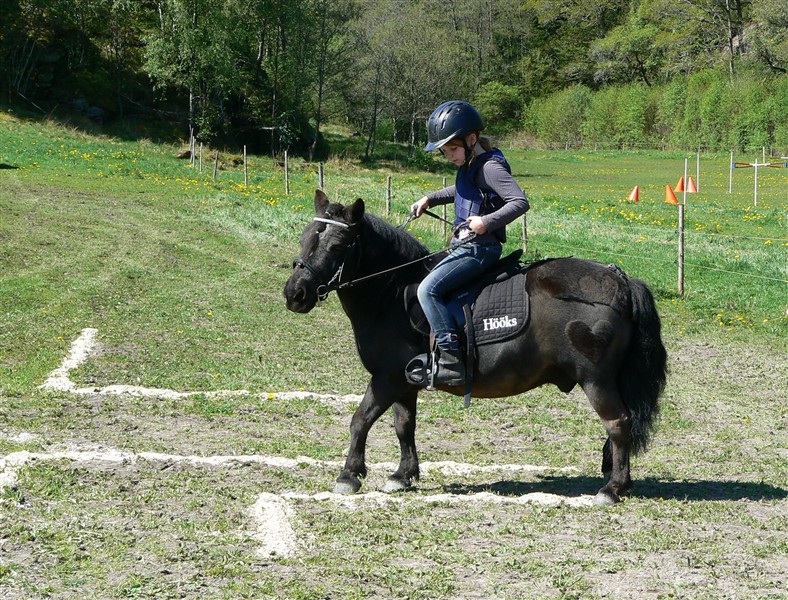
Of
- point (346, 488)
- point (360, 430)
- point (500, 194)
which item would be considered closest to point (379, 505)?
point (346, 488)

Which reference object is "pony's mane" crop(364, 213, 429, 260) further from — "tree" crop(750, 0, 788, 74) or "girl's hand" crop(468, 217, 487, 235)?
"tree" crop(750, 0, 788, 74)

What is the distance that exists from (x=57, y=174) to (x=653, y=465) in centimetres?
3190

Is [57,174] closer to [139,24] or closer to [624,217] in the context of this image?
[624,217]

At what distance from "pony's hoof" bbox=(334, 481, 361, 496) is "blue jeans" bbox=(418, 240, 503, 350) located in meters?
1.24

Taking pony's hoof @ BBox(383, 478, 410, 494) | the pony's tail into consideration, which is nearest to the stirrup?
pony's hoof @ BBox(383, 478, 410, 494)

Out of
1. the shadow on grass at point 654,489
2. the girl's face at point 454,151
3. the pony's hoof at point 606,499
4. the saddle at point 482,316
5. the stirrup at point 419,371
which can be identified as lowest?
the shadow on grass at point 654,489

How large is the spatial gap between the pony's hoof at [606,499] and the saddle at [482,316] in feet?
3.93

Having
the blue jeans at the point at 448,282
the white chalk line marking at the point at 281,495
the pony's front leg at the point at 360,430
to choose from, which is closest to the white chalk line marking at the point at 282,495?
the white chalk line marking at the point at 281,495

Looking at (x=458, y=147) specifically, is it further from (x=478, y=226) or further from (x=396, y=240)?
(x=396, y=240)

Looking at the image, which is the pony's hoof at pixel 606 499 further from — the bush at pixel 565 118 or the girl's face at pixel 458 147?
the bush at pixel 565 118

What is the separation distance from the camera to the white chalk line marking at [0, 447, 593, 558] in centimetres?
602

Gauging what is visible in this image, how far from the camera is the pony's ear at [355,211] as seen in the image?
6972mm

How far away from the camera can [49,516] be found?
6.15m

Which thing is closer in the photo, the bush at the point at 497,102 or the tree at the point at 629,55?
the tree at the point at 629,55
